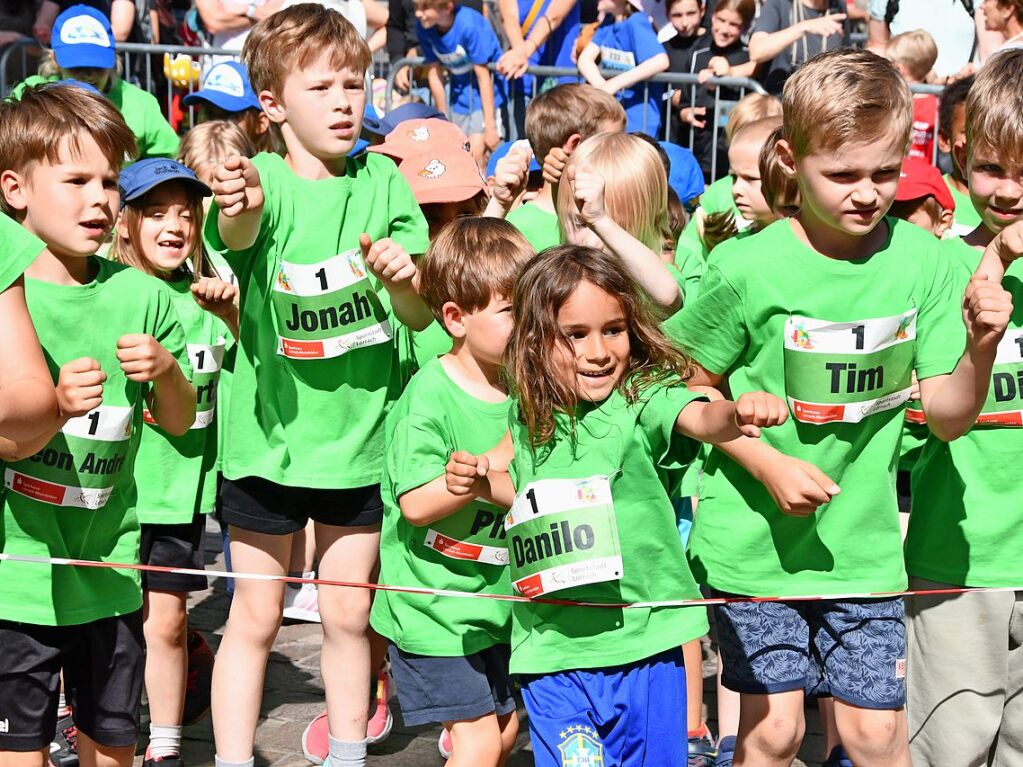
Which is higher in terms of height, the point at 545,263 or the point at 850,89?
the point at 850,89

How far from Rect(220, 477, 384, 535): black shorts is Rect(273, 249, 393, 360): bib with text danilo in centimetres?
41

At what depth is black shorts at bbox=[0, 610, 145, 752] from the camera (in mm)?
3551

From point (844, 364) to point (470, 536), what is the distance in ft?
3.48

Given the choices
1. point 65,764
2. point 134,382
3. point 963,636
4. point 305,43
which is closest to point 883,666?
point 963,636

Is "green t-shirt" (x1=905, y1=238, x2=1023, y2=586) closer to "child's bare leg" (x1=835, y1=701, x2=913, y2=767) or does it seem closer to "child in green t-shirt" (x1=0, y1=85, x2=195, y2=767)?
"child's bare leg" (x1=835, y1=701, x2=913, y2=767)

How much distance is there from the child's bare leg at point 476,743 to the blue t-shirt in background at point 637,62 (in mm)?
6138

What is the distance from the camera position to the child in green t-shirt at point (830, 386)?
3531mm

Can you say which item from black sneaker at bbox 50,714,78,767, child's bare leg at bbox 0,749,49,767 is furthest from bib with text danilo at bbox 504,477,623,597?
black sneaker at bbox 50,714,78,767

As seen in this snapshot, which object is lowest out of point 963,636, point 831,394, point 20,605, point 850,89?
point 963,636

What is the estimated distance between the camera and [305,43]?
4.29 metres

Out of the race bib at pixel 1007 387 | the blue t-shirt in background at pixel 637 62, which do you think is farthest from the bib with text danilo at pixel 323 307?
the blue t-shirt in background at pixel 637 62

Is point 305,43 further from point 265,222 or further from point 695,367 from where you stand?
point 695,367

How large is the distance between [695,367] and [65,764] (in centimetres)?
255

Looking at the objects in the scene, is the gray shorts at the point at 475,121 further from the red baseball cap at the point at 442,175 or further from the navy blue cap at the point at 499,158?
the red baseball cap at the point at 442,175
